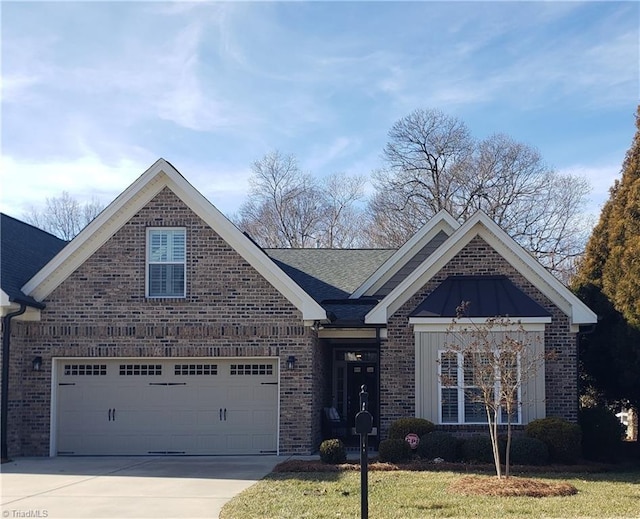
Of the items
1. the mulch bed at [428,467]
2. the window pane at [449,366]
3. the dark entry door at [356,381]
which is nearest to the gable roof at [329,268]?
the dark entry door at [356,381]

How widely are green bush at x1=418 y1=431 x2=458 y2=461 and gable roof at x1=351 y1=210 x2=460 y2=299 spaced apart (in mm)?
5644

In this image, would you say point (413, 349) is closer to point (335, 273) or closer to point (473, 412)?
point (473, 412)

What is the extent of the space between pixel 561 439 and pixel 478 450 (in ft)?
5.49

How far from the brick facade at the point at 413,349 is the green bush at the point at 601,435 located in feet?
2.12

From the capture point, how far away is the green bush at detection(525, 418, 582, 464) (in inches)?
628

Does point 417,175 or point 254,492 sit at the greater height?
point 417,175

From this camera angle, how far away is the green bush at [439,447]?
16.0 m

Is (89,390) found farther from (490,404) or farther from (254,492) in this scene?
(490,404)

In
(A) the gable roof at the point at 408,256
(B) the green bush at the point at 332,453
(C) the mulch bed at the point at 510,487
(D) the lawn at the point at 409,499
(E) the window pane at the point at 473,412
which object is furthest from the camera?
(A) the gable roof at the point at 408,256

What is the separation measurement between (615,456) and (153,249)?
11251mm

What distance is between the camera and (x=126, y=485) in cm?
1351

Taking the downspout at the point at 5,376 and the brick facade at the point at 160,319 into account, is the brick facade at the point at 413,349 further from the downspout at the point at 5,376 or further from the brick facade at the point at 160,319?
the downspout at the point at 5,376

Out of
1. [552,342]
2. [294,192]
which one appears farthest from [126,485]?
[294,192]

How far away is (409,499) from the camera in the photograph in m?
11.9
